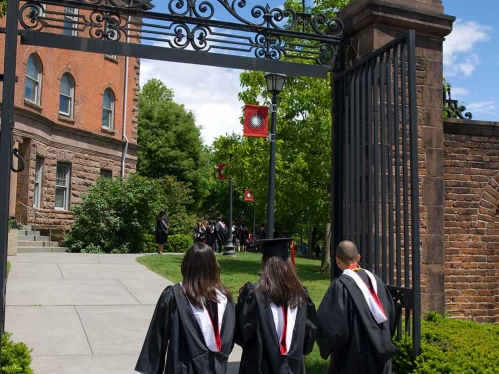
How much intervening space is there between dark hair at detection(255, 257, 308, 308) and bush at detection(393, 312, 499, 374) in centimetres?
125

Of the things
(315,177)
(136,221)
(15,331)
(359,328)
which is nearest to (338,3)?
(315,177)

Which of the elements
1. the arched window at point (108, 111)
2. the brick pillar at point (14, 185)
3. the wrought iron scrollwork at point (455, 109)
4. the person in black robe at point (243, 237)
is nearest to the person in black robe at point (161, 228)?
the brick pillar at point (14, 185)

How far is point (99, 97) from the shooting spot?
28047 millimetres

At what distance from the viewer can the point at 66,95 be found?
2634cm

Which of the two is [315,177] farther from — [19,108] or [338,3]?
[19,108]

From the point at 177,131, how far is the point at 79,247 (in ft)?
71.8

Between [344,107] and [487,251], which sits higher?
[344,107]

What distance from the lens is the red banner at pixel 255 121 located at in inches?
521

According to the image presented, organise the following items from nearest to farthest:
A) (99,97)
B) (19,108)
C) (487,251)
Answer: (487,251) < (19,108) < (99,97)

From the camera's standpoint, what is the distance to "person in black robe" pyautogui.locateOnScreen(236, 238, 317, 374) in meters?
4.25

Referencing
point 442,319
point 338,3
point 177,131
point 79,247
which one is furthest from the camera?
point 177,131

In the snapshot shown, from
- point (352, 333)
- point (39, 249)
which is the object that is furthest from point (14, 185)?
point (352, 333)

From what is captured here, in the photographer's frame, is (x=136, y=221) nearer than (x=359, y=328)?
No

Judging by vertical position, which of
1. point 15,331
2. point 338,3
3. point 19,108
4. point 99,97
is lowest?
point 15,331
